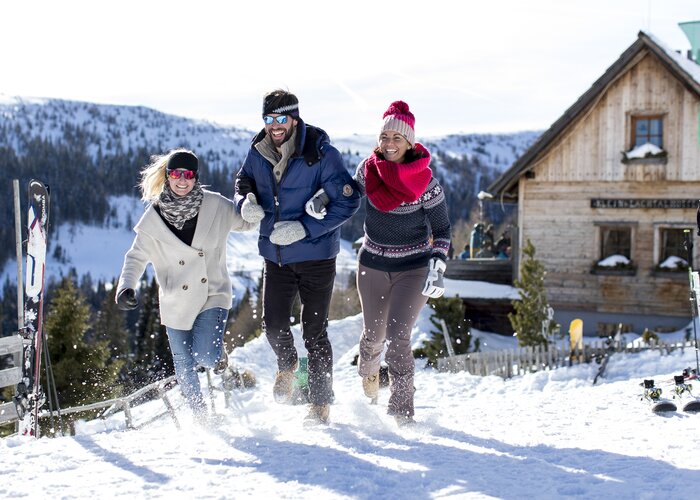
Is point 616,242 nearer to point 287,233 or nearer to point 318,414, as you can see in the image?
point 318,414

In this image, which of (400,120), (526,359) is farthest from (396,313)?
(526,359)

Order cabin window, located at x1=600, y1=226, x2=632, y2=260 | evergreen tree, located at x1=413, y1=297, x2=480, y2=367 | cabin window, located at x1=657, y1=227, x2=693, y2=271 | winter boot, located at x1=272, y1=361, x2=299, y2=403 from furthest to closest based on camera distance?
1. cabin window, located at x1=600, y1=226, x2=632, y2=260
2. cabin window, located at x1=657, y1=227, x2=693, y2=271
3. evergreen tree, located at x1=413, y1=297, x2=480, y2=367
4. winter boot, located at x1=272, y1=361, x2=299, y2=403

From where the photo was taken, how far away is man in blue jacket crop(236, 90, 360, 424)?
5.21 m

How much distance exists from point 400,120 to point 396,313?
1.36 meters

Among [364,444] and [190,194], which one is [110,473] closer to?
[364,444]

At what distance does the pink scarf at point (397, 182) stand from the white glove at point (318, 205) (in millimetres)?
391

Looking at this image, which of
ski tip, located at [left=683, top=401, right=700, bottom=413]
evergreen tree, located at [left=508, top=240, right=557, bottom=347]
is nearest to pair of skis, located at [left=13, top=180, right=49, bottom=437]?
ski tip, located at [left=683, top=401, right=700, bottom=413]

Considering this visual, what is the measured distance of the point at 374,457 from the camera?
4367 millimetres

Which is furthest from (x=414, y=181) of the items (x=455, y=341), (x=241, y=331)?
→ (x=241, y=331)

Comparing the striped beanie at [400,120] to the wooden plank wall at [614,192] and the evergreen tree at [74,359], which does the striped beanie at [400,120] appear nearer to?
the wooden plank wall at [614,192]

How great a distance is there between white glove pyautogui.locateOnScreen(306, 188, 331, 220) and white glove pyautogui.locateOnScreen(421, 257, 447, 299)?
0.83 metres

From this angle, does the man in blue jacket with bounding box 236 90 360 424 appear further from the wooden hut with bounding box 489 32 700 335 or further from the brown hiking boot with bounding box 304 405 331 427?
the wooden hut with bounding box 489 32 700 335

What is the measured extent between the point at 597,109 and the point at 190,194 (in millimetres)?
16048

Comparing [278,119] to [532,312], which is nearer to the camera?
[278,119]
